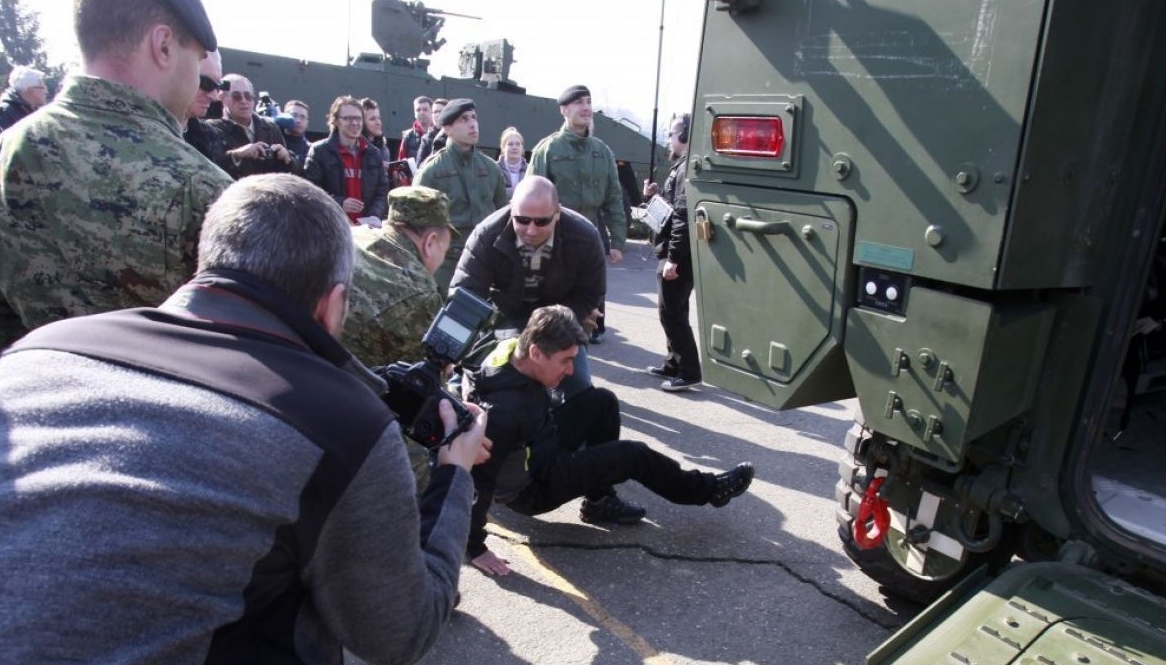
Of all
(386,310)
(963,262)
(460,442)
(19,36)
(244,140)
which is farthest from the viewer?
(19,36)

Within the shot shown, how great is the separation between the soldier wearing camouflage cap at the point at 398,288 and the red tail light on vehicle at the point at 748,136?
3.00 ft

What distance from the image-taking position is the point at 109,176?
1.87 meters

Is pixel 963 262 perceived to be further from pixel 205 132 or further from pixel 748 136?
pixel 205 132

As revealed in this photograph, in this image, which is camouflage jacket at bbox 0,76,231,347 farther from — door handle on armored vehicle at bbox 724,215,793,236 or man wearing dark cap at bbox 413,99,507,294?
man wearing dark cap at bbox 413,99,507,294

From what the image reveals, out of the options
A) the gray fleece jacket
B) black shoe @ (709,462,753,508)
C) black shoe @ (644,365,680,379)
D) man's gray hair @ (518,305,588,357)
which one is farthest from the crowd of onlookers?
black shoe @ (644,365,680,379)

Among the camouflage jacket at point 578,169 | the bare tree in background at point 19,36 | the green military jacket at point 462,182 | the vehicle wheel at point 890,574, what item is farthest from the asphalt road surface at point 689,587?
the bare tree in background at point 19,36

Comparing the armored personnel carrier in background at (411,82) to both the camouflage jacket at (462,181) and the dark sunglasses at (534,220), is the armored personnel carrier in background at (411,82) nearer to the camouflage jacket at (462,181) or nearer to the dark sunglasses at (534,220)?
the camouflage jacket at (462,181)

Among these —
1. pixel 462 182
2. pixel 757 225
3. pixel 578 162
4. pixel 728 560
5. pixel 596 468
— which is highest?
pixel 757 225

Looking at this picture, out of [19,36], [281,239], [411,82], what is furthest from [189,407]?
[19,36]

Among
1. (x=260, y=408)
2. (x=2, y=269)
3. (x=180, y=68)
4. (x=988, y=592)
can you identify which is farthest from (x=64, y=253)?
(x=988, y=592)

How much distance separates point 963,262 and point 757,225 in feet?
1.98

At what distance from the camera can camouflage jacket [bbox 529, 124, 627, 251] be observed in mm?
6484

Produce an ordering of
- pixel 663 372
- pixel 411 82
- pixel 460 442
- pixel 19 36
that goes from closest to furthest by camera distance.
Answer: pixel 460 442 < pixel 663 372 < pixel 411 82 < pixel 19 36

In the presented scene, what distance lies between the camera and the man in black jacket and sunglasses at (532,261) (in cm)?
404
